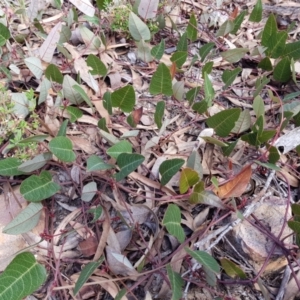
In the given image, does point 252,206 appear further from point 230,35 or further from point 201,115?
point 230,35

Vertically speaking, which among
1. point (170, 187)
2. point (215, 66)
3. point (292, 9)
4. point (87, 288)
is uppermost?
point (292, 9)

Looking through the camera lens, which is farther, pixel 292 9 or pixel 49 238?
pixel 292 9

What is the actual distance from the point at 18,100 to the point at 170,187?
555mm

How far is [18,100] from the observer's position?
4.12 feet

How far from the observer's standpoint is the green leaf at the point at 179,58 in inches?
56.4

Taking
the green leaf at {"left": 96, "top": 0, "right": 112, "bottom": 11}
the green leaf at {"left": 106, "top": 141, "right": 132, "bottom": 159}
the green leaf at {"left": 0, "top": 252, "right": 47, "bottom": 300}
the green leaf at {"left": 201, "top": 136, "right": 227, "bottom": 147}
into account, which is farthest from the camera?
the green leaf at {"left": 96, "top": 0, "right": 112, "bottom": 11}

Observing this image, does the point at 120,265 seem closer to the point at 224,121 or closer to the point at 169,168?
the point at 169,168

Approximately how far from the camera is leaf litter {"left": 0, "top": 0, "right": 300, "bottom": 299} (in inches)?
40.4

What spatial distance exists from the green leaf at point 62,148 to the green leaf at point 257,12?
3.44ft

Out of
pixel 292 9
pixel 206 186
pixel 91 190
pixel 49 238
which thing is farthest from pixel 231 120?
pixel 292 9

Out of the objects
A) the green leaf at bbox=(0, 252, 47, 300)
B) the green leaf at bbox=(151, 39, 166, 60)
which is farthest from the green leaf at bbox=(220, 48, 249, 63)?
the green leaf at bbox=(0, 252, 47, 300)

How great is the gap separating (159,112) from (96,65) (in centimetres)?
29

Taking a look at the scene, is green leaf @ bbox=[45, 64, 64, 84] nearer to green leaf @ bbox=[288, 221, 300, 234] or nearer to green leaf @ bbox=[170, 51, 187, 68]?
green leaf @ bbox=[170, 51, 187, 68]

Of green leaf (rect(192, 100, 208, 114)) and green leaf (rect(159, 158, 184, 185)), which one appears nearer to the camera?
green leaf (rect(159, 158, 184, 185))
